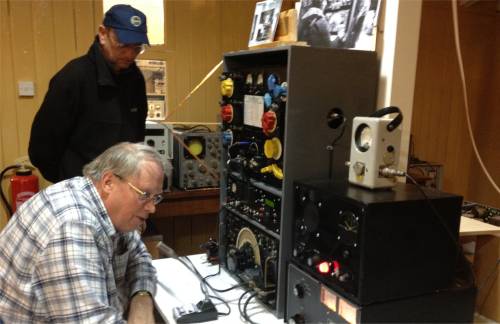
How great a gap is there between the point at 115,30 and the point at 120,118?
Answer: 0.41m

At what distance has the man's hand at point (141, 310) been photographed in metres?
1.45

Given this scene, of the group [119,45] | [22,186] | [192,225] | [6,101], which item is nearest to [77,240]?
[119,45]

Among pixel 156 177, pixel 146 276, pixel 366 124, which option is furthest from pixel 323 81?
pixel 146 276

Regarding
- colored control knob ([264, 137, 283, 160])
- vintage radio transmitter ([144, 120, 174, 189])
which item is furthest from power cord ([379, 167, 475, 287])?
vintage radio transmitter ([144, 120, 174, 189])

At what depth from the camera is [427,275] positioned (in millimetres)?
1197

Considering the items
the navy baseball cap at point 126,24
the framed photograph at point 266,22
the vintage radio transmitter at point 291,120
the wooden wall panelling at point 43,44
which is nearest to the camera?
the vintage radio transmitter at point 291,120

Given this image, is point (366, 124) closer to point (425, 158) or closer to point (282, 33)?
point (282, 33)

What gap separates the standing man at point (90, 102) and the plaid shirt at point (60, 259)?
29.2 inches

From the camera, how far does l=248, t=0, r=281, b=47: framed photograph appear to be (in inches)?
65.2

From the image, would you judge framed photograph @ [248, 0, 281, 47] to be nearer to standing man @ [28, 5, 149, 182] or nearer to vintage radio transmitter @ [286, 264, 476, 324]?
standing man @ [28, 5, 149, 182]

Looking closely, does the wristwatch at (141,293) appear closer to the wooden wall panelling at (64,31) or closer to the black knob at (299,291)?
the black knob at (299,291)

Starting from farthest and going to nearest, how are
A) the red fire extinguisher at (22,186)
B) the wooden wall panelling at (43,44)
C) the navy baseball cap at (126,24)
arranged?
1. the wooden wall panelling at (43,44)
2. the red fire extinguisher at (22,186)
3. the navy baseball cap at (126,24)

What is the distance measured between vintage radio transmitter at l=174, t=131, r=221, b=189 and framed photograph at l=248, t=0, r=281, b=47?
1315 mm

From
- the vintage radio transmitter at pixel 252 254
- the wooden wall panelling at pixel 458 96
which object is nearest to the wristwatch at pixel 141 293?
the vintage radio transmitter at pixel 252 254
